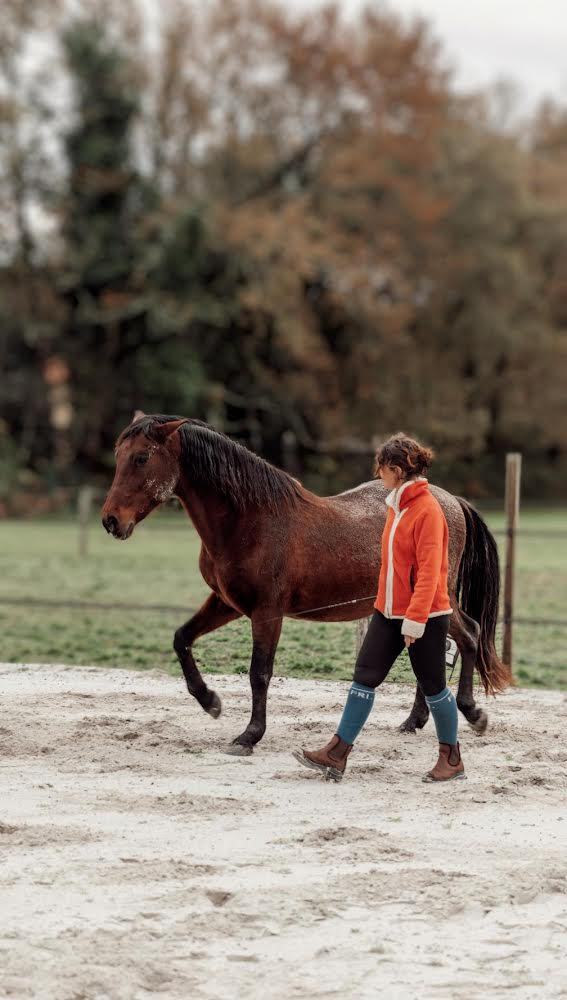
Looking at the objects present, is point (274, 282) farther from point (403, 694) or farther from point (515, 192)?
point (403, 694)

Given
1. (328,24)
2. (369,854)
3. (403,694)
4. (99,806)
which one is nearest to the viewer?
(369,854)

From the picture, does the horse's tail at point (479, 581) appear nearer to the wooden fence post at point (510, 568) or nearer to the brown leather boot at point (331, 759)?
the brown leather boot at point (331, 759)

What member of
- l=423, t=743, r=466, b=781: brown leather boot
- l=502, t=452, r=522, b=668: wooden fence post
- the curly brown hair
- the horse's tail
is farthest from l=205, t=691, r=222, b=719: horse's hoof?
l=502, t=452, r=522, b=668: wooden fence post

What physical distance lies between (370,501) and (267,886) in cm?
310

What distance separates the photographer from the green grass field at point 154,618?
25.7ft

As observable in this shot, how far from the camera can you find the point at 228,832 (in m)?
4.72

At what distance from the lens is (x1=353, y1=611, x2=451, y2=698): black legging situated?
5.52 m

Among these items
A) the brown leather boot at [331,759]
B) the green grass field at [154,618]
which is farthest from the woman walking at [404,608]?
the green grass field at [154,618]

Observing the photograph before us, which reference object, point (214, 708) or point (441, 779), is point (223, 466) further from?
point (441, 779)

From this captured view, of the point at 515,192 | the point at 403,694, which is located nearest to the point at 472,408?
the point at 515,192

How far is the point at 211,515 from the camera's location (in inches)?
244

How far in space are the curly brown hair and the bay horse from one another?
2.96 ft

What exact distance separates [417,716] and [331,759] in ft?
4.00

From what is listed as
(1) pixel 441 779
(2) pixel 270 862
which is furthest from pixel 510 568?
(2) pixel 270 862
